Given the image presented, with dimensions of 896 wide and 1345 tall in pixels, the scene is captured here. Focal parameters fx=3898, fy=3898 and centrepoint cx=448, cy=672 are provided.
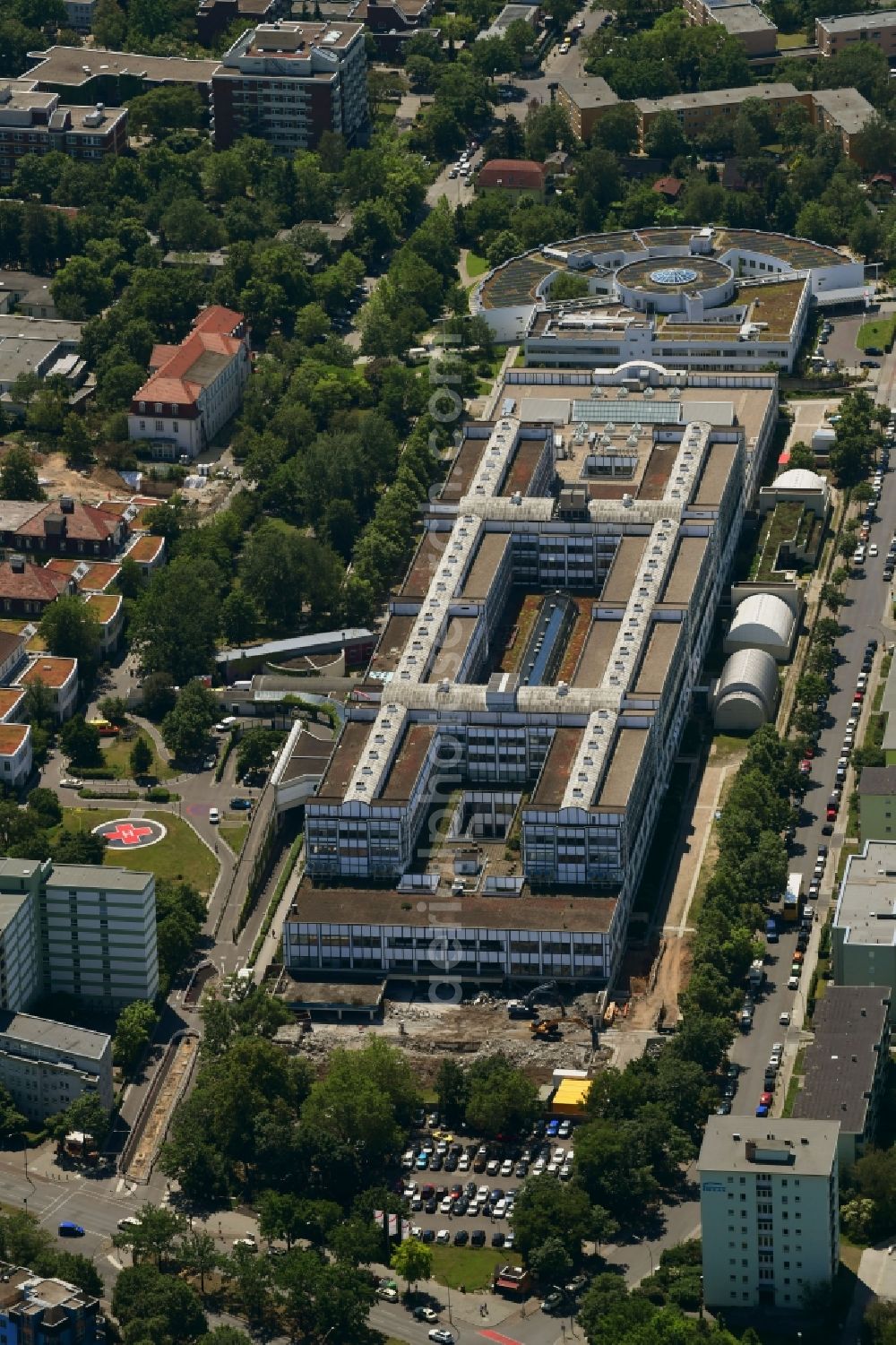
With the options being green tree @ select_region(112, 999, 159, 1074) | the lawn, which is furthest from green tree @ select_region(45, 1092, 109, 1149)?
the lawn

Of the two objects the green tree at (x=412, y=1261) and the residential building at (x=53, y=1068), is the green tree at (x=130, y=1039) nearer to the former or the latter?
the residential building at (x=53, y=1068)

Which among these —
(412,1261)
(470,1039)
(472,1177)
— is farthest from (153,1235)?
(470,1039)

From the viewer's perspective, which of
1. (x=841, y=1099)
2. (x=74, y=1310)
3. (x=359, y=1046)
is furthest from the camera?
(x=359, y=1046)

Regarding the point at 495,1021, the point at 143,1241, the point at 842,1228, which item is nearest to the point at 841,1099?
the point at 842,1228

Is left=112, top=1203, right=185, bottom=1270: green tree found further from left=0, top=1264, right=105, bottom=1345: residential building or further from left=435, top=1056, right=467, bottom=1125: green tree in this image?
left=435, top=1056, right=467, bottom=1125: green tree

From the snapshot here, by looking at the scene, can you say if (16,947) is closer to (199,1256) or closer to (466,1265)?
(199,1256)

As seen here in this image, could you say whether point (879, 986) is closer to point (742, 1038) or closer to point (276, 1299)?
point (742, 1038)

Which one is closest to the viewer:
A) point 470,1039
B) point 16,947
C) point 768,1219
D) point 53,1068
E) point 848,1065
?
point 768,1219
